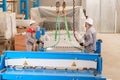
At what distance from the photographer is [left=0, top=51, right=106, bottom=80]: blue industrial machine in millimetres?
4430

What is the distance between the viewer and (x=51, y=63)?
177 inches

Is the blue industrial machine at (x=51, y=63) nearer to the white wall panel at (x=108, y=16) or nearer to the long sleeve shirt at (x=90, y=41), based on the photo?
the long sleeve shirt at (x=90, y=41)

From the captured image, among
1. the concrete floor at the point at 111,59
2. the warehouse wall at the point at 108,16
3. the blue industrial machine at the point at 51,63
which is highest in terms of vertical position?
the warehouse wall at the point at 108,16

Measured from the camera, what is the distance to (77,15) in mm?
10578

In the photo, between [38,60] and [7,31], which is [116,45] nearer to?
[7,31]

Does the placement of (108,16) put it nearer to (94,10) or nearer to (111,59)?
(94,10)

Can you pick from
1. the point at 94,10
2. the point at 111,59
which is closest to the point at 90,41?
the point at 111,59

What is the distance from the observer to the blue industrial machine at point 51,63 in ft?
14.5

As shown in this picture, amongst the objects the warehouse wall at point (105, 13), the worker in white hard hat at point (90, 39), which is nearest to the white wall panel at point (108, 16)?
the warehouse wall at point (105, 13)

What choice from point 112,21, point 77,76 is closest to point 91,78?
point 77,76

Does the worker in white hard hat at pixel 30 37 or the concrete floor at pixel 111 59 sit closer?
the worker in white hard hat at pixel 30 37

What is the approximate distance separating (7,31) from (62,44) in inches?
80.8

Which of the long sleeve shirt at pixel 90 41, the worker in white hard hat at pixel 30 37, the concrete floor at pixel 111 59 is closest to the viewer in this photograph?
the long sleeve shirt at pixel 90 41

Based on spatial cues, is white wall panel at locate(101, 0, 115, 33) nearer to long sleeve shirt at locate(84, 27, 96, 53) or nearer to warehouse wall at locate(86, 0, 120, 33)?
warehouse wall at locate(86, 0, 120, 33)
